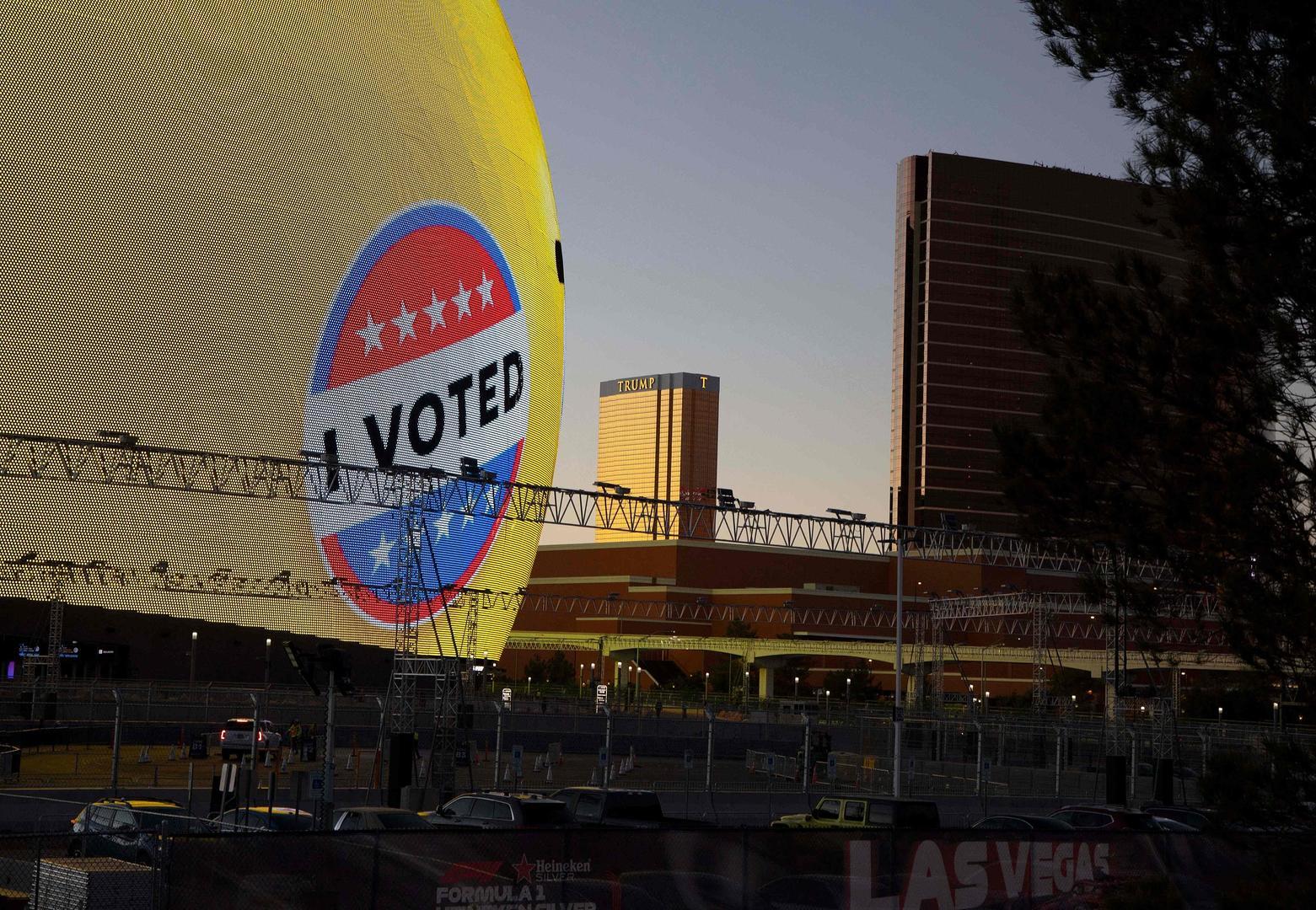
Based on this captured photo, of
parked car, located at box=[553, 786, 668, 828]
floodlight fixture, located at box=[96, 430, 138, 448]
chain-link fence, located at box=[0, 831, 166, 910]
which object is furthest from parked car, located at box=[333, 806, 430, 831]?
floodlight fixture, located at box=[96, 430, 138, 448]

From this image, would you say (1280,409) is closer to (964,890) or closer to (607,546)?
(964,890)

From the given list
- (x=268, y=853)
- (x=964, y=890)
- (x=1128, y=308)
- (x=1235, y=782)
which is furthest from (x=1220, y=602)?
(x=268, y=853)

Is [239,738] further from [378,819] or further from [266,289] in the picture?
[378,819]

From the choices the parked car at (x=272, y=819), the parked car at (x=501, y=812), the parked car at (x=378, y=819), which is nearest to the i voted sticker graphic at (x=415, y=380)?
the parked car at (x=501, y=812)

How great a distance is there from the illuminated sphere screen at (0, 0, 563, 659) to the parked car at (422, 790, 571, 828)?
38.7ft

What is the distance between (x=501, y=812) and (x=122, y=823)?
4494 millimetres

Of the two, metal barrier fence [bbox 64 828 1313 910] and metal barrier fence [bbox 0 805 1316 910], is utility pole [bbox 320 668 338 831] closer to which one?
metal barrier fence [bbox 0 805 1316 910]

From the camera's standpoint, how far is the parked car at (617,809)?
68.0ft

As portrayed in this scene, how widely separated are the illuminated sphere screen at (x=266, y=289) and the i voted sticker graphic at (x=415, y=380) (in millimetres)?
72

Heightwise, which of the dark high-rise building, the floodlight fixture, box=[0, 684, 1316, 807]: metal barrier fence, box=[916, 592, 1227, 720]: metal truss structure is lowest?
box=[0, 684, 1316, 807]: metal barrier fence

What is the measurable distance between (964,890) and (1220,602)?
378cm

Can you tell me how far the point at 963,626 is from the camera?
10819 centimetres

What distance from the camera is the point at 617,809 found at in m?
20.9

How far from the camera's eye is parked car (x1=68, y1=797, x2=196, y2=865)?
15922 mm
